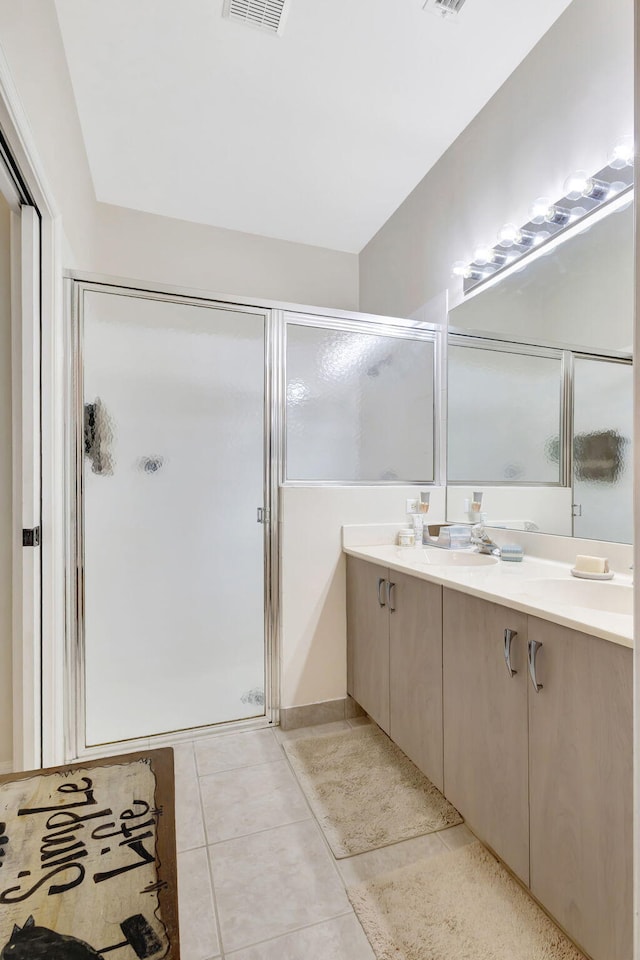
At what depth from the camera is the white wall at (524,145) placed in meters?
1.48

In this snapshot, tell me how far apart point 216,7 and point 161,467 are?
5.36 ft

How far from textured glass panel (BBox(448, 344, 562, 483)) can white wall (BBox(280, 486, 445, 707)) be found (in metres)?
0.47

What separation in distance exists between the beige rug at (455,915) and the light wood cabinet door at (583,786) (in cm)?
12

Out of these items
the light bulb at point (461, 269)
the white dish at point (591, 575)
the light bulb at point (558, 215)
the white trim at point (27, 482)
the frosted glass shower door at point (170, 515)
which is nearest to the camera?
the white dish at point (591, 575)

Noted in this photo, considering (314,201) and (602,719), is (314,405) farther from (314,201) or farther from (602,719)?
(602,719)

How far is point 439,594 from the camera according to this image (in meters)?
1.45

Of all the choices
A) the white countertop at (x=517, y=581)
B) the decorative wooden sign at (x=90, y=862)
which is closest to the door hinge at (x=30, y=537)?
the decorative wooden sign at (x=90, y=862)

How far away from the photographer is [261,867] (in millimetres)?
1302

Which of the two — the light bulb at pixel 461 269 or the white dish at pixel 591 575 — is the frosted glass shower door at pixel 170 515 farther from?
the white dish at pixel 591 575

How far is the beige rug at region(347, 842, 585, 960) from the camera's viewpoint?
1.05 meters

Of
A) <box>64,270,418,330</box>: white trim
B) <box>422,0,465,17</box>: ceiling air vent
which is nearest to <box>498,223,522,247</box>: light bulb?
<box>64,270,418,330</box>: white trim

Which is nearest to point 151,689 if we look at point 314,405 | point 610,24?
point 314,405

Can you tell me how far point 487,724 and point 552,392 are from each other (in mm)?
1170

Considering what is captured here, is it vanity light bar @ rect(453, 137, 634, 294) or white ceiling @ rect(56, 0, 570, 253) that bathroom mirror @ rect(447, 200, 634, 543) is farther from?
white ceiling @ rect(56, 0, 570, 253)
